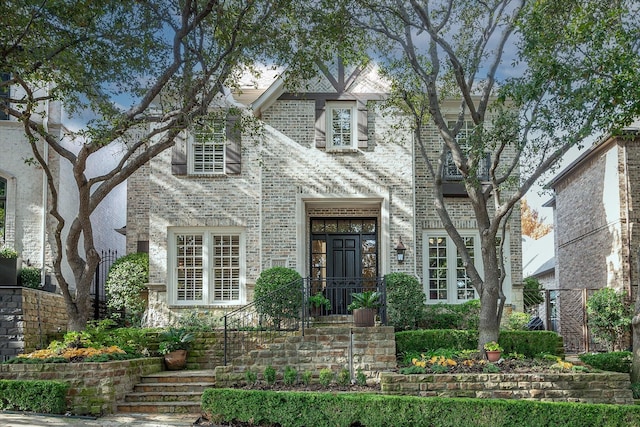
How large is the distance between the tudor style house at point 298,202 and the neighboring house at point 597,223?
2862 mm

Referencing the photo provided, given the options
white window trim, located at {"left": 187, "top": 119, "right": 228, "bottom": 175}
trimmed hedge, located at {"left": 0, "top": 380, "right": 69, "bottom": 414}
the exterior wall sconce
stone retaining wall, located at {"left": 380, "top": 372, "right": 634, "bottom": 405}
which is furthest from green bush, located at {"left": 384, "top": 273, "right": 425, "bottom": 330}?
trimmed hedge, located at {"left": 0, "top": 380, "right": 69, "bottom": 414}

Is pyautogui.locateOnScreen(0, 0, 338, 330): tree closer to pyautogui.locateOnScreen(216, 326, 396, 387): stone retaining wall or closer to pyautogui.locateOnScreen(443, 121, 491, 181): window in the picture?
pyautogui.locateOnScreen(216, 326, 396, 387): stone retaining wall

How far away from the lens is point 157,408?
528 inches

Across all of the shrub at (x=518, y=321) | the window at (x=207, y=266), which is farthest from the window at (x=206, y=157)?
the shrub at (x=518, y=321)

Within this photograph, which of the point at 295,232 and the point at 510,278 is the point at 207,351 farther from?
the point at 510,278

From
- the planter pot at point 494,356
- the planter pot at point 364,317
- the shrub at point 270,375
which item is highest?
the planter pot at point 364,317

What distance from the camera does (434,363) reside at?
13.8m

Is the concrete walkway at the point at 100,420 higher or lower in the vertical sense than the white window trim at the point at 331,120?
lower

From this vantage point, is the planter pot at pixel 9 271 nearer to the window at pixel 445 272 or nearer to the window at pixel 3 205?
the window at pixel 3 205

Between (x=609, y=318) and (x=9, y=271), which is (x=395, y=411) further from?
(x=9, y=271)

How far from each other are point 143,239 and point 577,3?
498 inches

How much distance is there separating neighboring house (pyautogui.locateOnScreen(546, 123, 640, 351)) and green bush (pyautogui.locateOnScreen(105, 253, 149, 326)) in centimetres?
1104

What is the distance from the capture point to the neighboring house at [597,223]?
1930 centimetres

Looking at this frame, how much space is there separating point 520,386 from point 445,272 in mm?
6683
